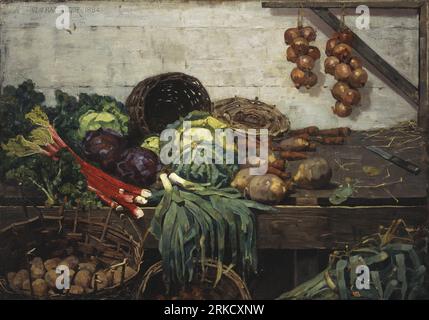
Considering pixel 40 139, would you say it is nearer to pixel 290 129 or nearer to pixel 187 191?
pixel 187 191

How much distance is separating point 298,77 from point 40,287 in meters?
2.36

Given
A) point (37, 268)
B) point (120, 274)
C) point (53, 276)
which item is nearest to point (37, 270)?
point (37, 268)

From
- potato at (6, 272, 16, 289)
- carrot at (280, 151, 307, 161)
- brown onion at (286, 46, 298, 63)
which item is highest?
brown onion at (286, 46, 298, 63)

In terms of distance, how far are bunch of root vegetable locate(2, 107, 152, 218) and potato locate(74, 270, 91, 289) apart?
501 mm

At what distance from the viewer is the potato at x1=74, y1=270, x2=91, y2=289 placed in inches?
179

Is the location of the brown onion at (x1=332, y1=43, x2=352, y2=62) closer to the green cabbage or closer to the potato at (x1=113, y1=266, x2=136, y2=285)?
the green cabbage

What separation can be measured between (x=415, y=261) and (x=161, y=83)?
2.20 metres

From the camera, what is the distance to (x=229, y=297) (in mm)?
4617

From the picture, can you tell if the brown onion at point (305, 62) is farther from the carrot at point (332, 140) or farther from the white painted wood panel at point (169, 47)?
the carrot at point (332, 140)

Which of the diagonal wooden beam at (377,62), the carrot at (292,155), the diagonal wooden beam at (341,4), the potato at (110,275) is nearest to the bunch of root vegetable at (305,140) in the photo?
the carrot at (292,155)

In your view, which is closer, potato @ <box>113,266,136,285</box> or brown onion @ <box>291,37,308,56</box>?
potato @ <box>113,266,136,285</box>

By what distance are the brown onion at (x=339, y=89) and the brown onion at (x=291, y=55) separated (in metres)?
0.36

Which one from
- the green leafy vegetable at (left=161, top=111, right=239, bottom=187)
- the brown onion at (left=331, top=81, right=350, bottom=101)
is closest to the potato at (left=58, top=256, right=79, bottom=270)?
the green leafy vegetable at (left=161, top=111, right=239, bottom=187)

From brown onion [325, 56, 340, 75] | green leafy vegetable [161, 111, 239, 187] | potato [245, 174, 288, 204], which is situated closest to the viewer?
potato [245, 174, 288, 204]
